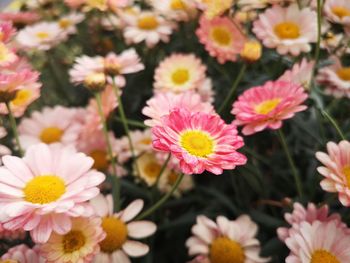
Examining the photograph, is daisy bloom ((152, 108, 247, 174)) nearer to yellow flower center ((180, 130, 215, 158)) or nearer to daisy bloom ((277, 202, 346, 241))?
yellow flower center ((180, 130, 215, 158))

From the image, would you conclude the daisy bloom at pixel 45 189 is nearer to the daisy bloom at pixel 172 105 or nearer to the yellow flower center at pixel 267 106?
the daisy bloom at pixel 172 105

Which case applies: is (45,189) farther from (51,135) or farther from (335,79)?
(335,79)

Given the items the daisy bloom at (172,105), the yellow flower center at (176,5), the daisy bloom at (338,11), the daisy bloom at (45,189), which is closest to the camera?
the daisy bloom at (45,189)

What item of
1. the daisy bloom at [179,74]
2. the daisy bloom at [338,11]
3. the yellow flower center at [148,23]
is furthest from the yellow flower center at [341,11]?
the yellow flower center at [148,23]

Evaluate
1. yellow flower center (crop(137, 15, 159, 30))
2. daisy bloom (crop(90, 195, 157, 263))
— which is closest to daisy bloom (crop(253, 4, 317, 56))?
yellow flower center (crop(137, 15, 159, 30))

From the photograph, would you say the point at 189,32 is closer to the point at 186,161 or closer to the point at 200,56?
the point at 200,56

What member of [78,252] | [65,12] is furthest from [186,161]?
[65,12]

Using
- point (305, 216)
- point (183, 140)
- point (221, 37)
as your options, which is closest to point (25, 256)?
point (183, 140)
